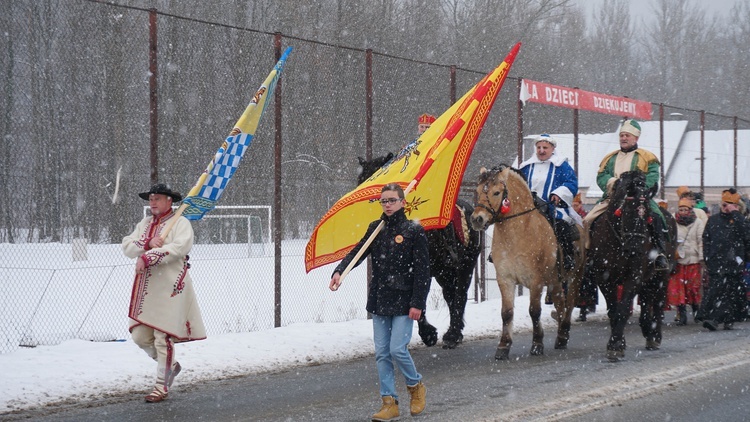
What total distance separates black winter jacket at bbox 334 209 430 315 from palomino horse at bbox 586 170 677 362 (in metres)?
3.70

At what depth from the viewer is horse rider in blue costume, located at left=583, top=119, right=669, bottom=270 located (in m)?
10.5

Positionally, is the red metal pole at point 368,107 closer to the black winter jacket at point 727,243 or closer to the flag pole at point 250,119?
the flag pole at point 250,119

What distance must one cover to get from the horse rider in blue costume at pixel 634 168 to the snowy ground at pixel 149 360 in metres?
2.45

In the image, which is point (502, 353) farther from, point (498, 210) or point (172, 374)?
point (172, 374)

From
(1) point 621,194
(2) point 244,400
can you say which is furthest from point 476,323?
(2) point 244,400

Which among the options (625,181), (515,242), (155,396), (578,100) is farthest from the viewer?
(578,100)

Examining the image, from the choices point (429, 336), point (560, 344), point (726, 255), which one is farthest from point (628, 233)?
point (726, 255)

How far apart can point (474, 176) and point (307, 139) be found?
5790 millimetres

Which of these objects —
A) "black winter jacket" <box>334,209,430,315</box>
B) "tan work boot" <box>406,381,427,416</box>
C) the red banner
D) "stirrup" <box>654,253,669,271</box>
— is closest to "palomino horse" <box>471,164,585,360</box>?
"stirrup" <box>654,253,669,271</box>

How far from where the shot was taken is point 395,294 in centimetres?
689

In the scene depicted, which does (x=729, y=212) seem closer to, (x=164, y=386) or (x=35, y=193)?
(x=164, y=386)

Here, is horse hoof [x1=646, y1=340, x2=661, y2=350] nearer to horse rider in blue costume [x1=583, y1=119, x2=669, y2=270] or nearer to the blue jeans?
horse rider in blue costume [x1=583, y1=119, x2=669, y2=270]

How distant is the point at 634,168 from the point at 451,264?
8.17ft

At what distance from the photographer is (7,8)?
33.1 feet
